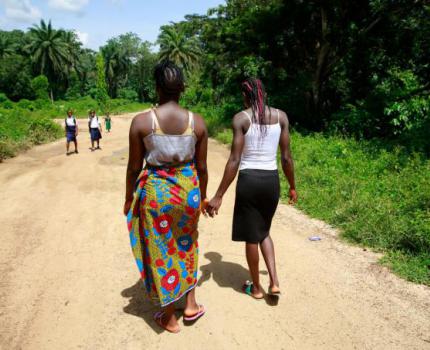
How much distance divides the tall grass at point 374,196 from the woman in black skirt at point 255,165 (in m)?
1.77

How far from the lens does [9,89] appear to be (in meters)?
44.3

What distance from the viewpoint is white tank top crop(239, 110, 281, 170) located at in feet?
9.30

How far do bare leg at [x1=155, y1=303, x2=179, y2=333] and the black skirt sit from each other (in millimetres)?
780

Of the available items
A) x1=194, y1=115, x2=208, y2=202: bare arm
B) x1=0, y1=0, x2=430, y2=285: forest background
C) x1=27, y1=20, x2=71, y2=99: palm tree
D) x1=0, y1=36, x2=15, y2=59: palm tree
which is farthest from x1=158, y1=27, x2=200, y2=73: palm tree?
x1=194, y1=115, x2=208, y2=202: bare arm

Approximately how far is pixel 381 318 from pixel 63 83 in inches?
2288

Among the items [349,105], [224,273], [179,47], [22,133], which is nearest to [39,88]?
[179,47]

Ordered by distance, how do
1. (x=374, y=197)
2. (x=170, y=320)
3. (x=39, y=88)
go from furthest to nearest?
(x=39, y=88), (x=374, y=197), (x=170, y=320)

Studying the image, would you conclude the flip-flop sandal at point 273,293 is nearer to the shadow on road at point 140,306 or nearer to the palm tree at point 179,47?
the shadow on road at point 140,306

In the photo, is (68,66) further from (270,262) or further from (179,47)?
(270,262)

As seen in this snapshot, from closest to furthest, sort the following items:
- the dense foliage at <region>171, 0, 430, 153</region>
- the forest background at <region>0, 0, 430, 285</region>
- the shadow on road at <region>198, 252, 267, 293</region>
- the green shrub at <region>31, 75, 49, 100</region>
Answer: the shadow on road at <region>198, 252, 267, 293</region>, the forest background at <region>0, 0, 430, 285</region>, the dense foliage at <region>171, 0, 430, 153</region>, the green shrub at <region>31, 75, 49, 100</region>

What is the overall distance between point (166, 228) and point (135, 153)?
0.59m

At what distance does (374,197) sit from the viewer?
220 inches

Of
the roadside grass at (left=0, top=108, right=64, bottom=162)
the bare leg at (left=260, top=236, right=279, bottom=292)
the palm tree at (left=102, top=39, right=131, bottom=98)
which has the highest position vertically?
the palm tree at (left=102, top=39, right=131, bottom=98)

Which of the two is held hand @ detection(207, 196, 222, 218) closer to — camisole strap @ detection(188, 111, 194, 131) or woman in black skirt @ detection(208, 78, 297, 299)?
woman in black skirt @ detection(208, 78, 297, 299)
